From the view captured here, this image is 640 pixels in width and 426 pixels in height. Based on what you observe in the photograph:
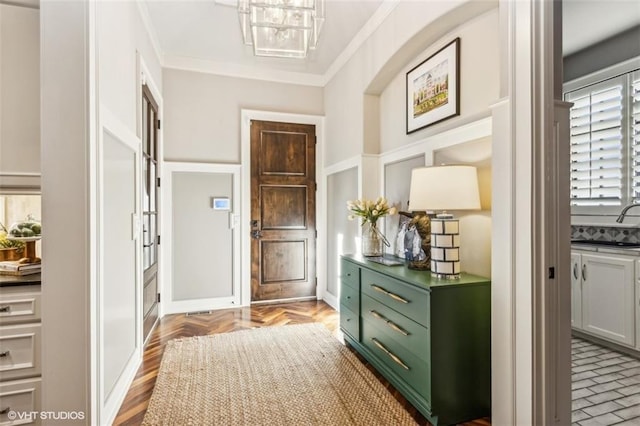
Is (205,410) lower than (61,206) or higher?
lower

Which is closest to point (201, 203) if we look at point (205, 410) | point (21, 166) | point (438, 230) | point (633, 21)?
point (21, 166)

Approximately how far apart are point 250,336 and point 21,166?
2.17 m

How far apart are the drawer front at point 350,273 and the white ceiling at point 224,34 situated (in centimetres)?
225

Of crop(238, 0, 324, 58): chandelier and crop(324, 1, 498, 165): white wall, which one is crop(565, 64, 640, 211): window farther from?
crop(238, 0, 324, 58): chandelier

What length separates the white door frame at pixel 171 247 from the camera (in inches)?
150

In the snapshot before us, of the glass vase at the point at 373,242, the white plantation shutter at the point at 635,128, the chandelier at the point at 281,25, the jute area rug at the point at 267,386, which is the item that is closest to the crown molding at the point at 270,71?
the chandelier at the point at 281,25

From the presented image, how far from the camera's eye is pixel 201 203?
398 cm

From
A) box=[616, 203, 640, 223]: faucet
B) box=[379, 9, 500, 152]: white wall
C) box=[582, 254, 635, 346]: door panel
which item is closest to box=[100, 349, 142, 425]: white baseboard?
box=[379, 9, 500, 152]: white wall

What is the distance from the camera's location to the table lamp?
1937 mm

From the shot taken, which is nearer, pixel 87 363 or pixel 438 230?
pixel 87 363

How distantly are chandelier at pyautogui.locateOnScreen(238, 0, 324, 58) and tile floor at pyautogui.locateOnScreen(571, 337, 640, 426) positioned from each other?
285 cm

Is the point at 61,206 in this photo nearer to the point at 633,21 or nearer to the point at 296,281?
the point at 296,281

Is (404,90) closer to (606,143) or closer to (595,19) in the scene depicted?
(595,19)

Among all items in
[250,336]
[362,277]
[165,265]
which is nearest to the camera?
[362,277]
